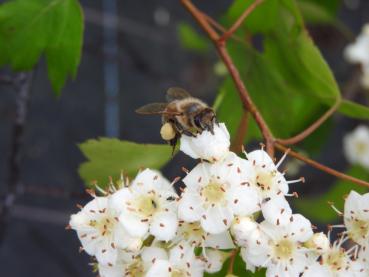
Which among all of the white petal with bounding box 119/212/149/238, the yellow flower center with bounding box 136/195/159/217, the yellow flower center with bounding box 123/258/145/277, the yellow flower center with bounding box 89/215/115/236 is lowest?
the yellow flower center with bounding box 123/258/145/277

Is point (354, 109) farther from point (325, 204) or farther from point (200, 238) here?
point (325, 204)

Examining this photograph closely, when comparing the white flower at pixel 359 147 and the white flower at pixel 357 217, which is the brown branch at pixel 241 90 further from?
the white flower at pixel 359 147

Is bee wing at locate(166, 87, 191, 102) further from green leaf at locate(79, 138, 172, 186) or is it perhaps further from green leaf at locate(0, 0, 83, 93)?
green leaf at locate(0, 0, 83, 93)

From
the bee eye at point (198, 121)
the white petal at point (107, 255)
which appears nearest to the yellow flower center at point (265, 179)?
the bee eye at point (198, 121)

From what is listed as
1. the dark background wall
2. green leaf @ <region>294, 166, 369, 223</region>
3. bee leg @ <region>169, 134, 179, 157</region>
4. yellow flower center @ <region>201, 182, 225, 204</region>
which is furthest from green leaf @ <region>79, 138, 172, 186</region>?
the dark background wall

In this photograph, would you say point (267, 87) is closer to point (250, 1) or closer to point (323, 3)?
point (250, 1)
